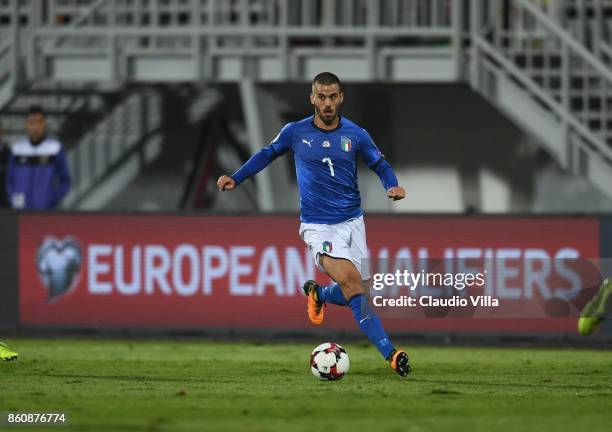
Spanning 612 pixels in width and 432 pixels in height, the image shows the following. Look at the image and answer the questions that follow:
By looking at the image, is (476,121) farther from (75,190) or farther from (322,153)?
(322,153)

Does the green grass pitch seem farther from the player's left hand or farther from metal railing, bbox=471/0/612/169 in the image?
metal railing, bbox=471/0/612/169

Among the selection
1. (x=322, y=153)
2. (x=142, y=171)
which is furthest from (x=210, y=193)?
(x=322, y=153)

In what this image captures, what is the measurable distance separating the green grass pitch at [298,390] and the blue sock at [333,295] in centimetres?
64

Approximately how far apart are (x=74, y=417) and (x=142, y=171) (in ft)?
45.9

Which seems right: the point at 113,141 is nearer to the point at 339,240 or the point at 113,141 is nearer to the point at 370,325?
the point at 339,240

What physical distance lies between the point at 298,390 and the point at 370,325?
0.82 metres

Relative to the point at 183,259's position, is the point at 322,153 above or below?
above

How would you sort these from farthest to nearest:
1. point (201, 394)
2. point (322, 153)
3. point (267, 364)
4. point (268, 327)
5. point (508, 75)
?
point (508, 75) → point (268, 327) → point (267, 364) → point (322, 153) → point (201, 394)

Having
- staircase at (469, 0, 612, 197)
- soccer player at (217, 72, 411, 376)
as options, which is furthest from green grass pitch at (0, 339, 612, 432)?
staircase at (469, 0, 612, 197)

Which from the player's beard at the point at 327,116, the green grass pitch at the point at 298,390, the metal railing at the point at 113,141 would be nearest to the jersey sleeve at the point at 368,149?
the player's beard at the point at 327,116

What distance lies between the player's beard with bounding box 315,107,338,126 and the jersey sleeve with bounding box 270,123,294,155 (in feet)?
1.01

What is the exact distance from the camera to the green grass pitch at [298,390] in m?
9.34

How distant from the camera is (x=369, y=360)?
47.1 ft

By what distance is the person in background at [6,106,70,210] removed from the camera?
1883cm
